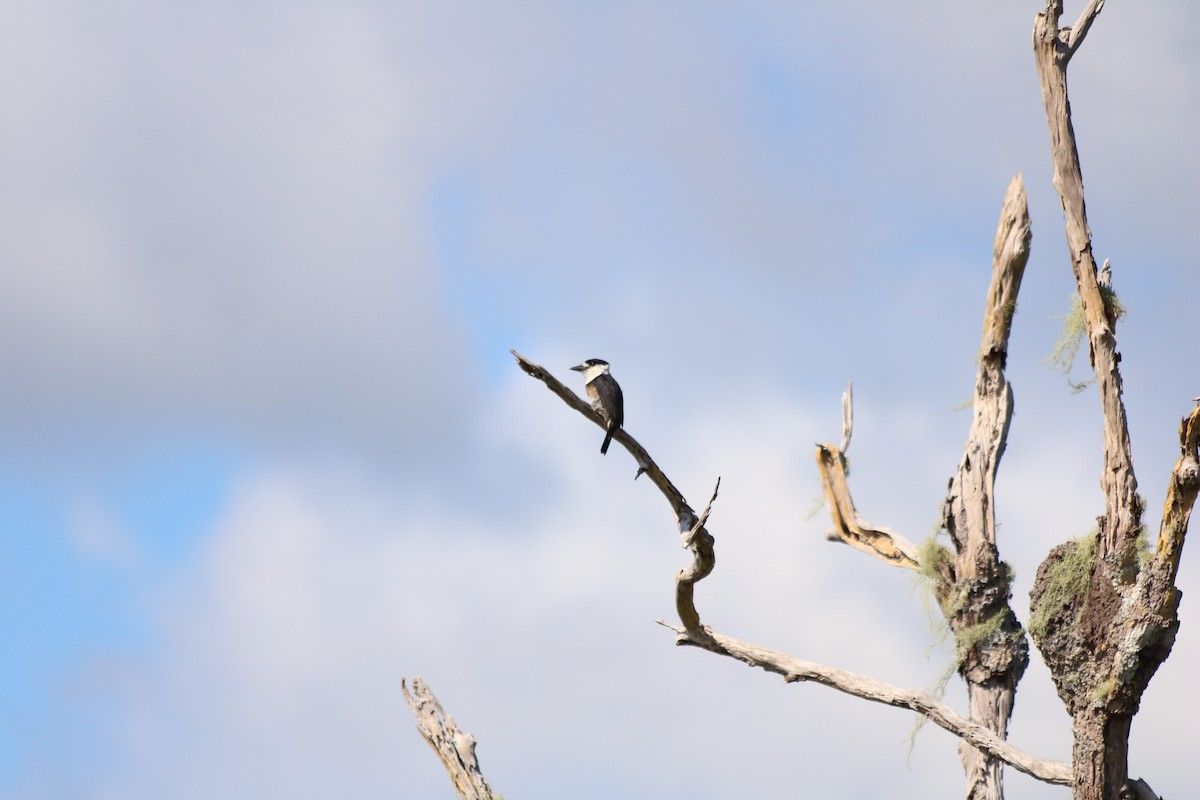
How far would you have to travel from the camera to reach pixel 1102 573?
9.98m

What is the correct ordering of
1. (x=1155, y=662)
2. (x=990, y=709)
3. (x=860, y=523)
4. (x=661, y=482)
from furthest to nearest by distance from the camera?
(x=860, y=523)
(x=990, y=709)
(x=1155, y=662)
(x=661, y=482)

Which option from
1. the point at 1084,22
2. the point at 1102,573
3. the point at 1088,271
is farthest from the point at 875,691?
the point at 1084,22

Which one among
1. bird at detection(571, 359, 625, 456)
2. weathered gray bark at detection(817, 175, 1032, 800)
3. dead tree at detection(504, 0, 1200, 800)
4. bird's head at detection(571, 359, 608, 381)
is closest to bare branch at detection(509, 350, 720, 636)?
dead tree at detection(504, 0, 1200, 800)

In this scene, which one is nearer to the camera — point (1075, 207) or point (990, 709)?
point (1075, 207)

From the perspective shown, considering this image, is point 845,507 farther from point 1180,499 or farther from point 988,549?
point 1180,499

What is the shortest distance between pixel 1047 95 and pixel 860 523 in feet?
16.5

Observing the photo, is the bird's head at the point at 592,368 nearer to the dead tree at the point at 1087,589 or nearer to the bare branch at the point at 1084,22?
the dead tree at the point at 1087,589

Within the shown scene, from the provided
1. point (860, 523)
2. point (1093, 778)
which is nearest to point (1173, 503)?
point (1093, 778)

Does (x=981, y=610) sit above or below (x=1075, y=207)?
below

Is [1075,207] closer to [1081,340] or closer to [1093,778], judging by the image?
[1081,340]

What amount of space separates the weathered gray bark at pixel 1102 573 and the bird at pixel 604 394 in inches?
135

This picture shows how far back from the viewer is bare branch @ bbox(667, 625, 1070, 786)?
35.3 ft

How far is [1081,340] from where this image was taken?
10.7 m

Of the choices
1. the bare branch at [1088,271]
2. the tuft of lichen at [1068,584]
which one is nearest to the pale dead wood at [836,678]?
the tuft of lichen at [1068,584]
